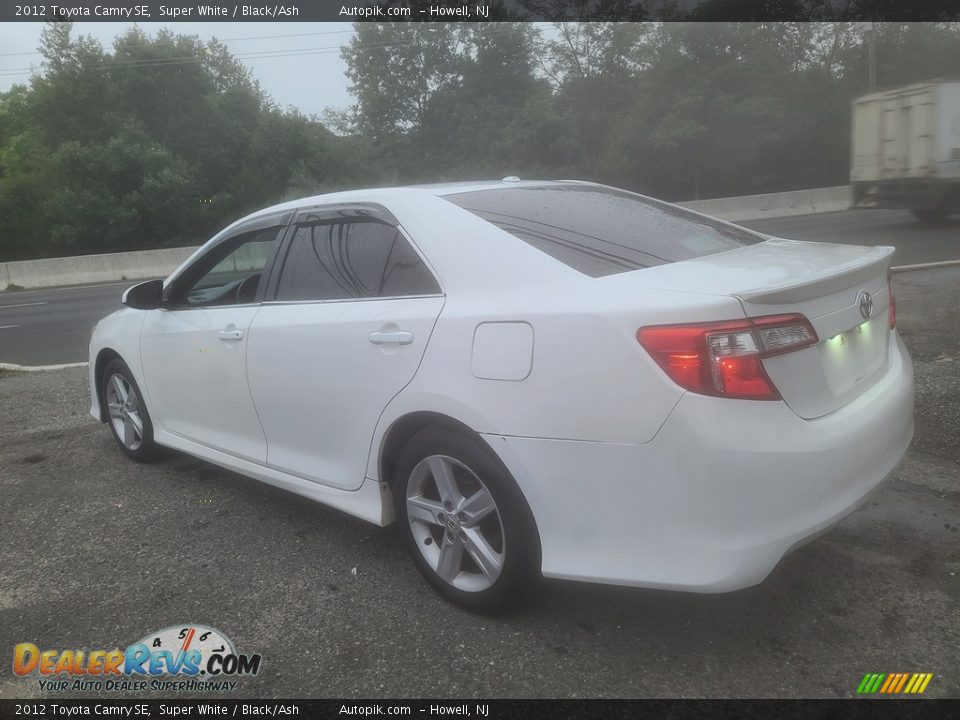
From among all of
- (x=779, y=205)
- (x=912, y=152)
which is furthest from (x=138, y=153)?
(x=912, y=152)

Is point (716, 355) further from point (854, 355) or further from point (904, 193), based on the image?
point (904, 193)

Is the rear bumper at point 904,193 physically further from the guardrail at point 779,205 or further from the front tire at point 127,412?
the front tire at point 127,412

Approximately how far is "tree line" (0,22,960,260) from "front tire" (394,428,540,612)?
2885 centimetres

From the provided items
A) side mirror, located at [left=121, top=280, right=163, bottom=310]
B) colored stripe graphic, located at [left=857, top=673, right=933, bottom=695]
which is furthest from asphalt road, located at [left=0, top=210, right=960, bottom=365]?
colored stripe graphic, located at [left=857, top=673, right=933, bottom=695]

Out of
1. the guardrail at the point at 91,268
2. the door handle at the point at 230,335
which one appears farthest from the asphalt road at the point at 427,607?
the guardrail at the point at 91,268

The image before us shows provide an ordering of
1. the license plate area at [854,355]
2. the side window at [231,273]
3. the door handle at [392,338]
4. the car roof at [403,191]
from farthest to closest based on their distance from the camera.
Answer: the side window at [231,273] → the car roof at [403,191] → the door handle at [392,338] → the license plate area at [854,355]

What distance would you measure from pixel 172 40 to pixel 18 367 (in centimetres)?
2889

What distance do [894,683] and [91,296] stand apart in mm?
18032

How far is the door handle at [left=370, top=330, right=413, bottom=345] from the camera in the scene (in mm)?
2889

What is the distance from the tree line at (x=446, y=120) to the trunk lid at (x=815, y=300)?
28841 millimetres

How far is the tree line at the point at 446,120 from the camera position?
30.3 meters
